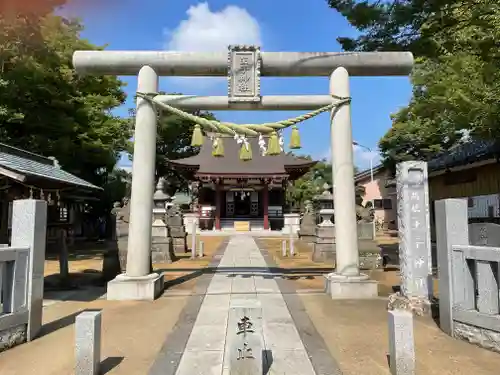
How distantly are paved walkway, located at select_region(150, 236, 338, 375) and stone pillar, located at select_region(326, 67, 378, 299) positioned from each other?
1.36 m

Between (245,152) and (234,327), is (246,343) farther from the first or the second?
(245,152)

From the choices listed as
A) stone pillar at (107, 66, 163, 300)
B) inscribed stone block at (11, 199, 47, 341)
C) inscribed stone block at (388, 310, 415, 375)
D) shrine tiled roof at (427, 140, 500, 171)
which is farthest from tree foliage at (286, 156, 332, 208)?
inscribed stone block at (388, 310, 415, 375)

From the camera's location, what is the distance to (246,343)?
3926 mm

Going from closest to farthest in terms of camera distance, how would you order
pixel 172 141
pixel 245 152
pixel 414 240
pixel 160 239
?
1. pixel 414 240
2. pixel 245 152
3. pixel 160 239
4. pixel 172 141

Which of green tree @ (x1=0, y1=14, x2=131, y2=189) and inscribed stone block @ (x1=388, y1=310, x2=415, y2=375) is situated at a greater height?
green tree @ (x1=0, y1=14, x2=131, y2=189)

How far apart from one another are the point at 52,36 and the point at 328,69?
47.0 feet

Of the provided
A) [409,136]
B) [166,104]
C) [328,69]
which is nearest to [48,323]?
[166,104]

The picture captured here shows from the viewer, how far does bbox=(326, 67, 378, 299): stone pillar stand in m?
7.64

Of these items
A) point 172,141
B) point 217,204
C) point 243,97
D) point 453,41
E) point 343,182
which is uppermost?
point 172,141

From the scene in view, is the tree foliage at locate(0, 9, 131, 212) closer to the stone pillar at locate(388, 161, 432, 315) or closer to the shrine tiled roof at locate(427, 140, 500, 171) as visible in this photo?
the stone pillar at locate(388, 161, 432, 315)

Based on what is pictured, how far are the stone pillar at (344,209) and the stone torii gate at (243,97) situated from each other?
20 mm

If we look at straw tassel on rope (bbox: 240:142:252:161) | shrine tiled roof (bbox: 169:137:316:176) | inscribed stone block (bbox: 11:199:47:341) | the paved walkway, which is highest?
shrine tiled roof (bbox: 169:137:316:176)

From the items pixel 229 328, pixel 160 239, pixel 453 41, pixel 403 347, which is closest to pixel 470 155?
pixel 453 41

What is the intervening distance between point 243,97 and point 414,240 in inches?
179
